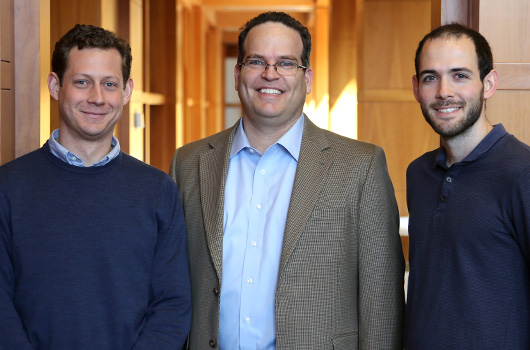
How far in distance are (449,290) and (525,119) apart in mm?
932

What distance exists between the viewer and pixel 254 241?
2.38 metres

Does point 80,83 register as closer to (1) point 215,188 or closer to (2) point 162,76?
(1) point 215,188

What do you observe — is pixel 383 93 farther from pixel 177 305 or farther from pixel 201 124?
pixel 201 124

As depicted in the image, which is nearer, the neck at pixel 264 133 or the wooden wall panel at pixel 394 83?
the neck at pixel 264 133

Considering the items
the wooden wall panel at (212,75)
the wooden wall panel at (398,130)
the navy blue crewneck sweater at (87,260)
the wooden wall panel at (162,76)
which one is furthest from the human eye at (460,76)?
the wooden wall panel at (212,75)

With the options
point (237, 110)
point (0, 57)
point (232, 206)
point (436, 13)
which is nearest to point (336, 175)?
point (232, 206)

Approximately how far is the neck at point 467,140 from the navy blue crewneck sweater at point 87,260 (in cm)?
96

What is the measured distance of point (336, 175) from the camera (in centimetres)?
243

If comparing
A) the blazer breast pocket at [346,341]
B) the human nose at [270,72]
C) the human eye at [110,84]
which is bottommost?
the blazer breast pocket at [346,341]

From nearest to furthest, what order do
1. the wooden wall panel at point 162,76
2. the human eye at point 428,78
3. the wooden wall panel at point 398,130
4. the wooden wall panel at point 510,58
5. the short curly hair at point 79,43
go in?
1. the human eye at point 428,78
2. the short curly hair at point 79,43
3. the wooden wall panel at point 510,58
4. the wooden wall panel at point 398,130
5. the wooden wall panel at point 162,76

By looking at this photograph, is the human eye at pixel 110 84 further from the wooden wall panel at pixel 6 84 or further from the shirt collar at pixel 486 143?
the shirt collar at pixel 486 143

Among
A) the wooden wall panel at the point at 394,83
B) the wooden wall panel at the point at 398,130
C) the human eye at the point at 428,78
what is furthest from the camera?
the wooden wall panel at the point at 398,130

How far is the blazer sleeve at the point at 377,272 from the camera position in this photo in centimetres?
237

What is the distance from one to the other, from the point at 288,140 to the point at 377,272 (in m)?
0.57
